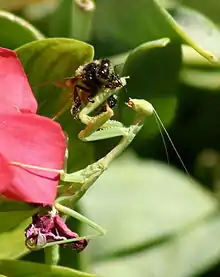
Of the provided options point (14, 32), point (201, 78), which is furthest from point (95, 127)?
point (201, 78)

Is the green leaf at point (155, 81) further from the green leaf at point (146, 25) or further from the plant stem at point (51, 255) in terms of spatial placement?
the plant stem at point (51, 255)

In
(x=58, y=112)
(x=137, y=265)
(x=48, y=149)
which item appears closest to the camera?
(x=48, y=149)

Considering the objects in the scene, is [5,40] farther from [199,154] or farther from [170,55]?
[199,154]

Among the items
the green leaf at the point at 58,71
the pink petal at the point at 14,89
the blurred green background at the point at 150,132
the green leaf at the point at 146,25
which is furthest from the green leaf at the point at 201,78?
the pink petal at the point at 14,89

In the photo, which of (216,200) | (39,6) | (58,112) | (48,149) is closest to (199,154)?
(216,200)

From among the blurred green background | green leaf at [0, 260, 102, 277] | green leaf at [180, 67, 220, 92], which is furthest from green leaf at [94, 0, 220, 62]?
green leaf at [0, 260, 102, 277]

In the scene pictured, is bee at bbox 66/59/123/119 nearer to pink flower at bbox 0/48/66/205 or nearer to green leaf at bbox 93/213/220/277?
pink flower at bbox 0/48/66/205
